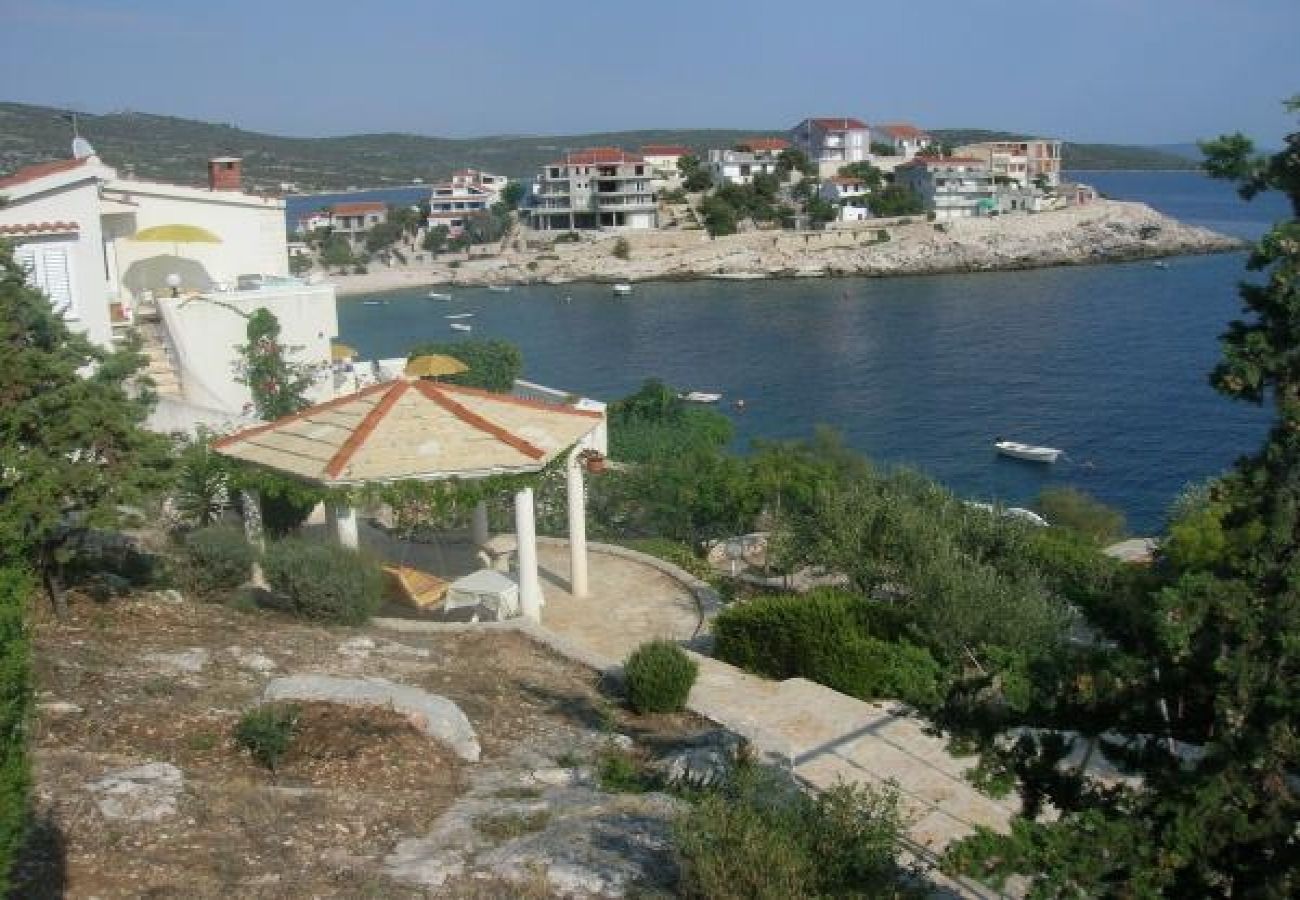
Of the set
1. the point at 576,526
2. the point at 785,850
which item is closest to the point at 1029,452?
the point at 576,526

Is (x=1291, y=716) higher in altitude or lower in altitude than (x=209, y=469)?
higher

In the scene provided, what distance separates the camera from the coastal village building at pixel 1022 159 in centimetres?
12631

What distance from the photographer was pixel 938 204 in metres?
116

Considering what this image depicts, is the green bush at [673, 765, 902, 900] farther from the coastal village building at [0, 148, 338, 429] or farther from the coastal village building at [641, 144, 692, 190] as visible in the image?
the coastal village building at [641, 144, 692, 190]

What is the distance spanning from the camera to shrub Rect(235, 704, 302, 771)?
825cm

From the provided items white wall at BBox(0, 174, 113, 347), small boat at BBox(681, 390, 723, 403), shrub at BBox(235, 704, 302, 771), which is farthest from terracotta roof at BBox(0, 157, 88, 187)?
small boat at BBox(681, 390, 723, 403)

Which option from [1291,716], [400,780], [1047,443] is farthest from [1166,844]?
[1047,443]

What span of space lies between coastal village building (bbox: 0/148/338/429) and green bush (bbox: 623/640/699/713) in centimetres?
1183

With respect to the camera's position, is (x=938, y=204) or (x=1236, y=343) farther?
(x=938, y=204)

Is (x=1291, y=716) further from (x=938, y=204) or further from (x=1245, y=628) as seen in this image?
(x=938, y=204)

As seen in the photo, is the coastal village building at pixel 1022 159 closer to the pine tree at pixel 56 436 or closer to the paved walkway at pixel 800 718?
the paved walkway at pixel 800 718

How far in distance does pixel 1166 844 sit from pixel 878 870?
1.55 m

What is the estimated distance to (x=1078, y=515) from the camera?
3212cm

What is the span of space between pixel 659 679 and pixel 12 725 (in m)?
6.10
